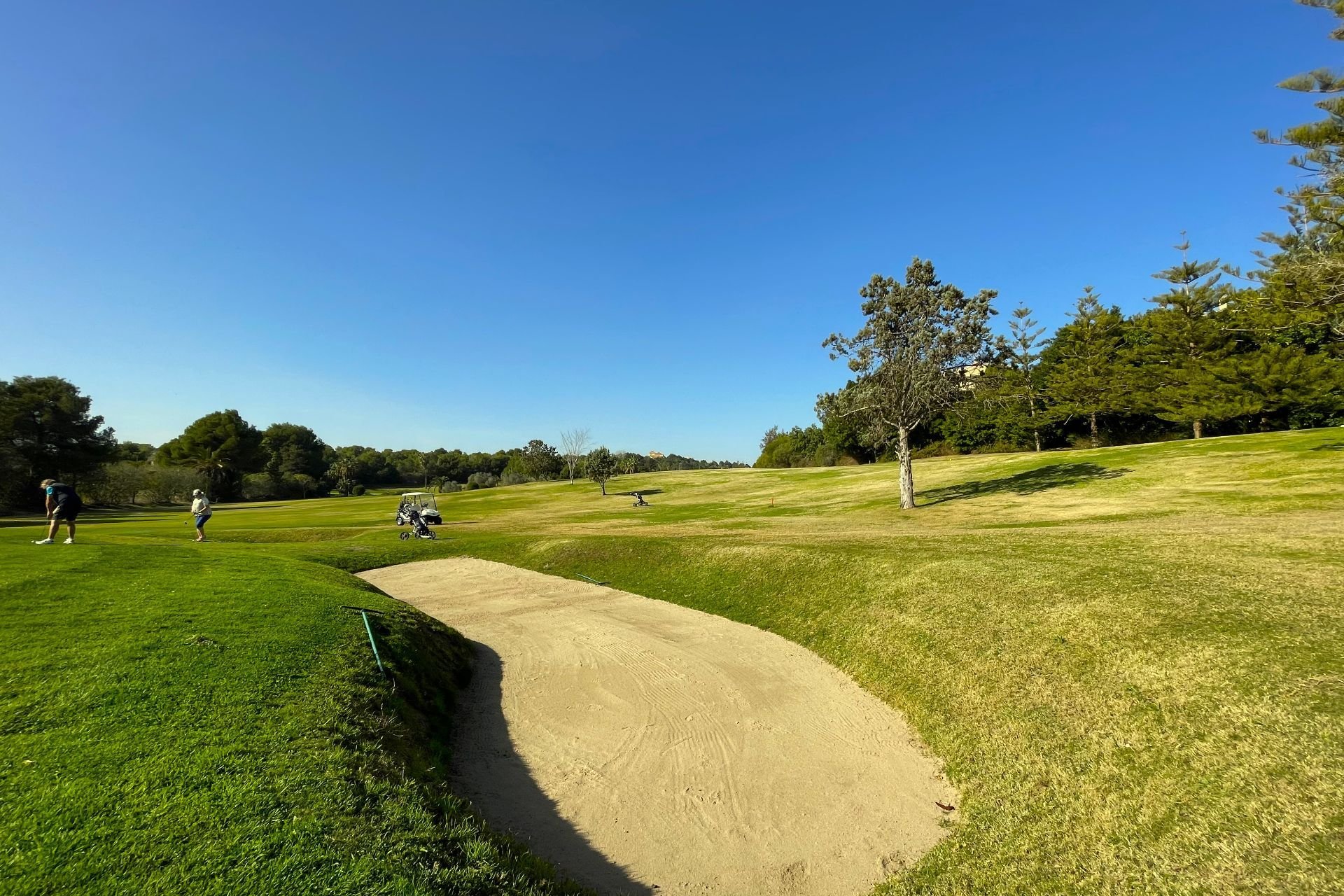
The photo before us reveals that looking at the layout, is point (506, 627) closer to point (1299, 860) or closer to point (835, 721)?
point (835, 721)

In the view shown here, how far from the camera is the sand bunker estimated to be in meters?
6.30

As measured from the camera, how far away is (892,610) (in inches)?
476

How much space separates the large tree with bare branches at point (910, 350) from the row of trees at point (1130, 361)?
0.24 feet

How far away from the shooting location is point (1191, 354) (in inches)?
2053

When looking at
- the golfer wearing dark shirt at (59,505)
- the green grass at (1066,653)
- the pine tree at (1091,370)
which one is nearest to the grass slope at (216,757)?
the green grass at (1066,653)

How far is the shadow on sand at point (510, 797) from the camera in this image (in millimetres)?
6094

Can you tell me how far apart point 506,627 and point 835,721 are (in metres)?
9.15

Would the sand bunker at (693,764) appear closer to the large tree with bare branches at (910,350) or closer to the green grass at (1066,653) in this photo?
the green grass at (1066,653)

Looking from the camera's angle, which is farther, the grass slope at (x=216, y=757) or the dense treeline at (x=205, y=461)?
the dense treeline at (x=205, y=461)

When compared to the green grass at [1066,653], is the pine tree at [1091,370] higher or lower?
higher

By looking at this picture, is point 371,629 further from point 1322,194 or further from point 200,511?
point 1322,194

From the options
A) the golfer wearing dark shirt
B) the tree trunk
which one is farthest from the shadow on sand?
the tree trunk

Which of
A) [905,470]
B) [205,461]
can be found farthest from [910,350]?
[205,461]

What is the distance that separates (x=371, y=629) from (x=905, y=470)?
29724 millimetres
